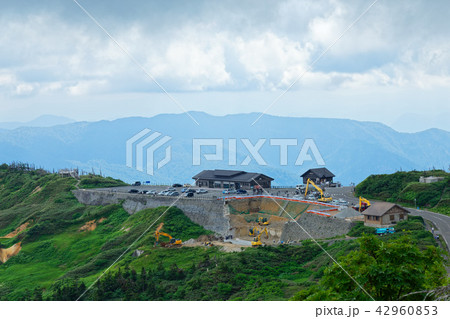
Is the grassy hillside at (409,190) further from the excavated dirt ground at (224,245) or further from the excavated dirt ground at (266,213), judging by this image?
the excavated dirt ground at (224,245)

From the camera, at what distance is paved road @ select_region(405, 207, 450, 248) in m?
44.1

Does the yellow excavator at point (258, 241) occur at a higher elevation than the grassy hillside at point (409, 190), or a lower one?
lower

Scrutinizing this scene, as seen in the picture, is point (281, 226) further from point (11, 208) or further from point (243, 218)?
point (11, 208)

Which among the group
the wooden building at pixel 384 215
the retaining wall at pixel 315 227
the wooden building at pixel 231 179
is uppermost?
the wooden building at pixel 231 179

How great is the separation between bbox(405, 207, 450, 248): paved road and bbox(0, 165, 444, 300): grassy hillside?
12.6 feet

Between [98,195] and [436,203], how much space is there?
5013cm

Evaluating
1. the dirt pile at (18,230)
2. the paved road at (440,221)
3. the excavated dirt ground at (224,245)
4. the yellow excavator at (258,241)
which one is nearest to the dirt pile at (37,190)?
the dirt pile at (18,230)

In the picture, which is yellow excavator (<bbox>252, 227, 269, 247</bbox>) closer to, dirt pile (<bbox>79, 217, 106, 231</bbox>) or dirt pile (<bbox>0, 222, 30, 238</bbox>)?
dirt pile (<bbox>79, 217, 106, 231</bbox>)

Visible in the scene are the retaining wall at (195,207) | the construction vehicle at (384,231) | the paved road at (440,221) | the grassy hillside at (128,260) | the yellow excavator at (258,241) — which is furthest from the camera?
the retaining wall at (195,207)

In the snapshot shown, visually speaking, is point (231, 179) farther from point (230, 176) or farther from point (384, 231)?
point (384, 231)

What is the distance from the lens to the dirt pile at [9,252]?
6888 centimetres

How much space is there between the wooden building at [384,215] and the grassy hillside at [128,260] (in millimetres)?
Result: 1915

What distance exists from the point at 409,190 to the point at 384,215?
1741 centimetres

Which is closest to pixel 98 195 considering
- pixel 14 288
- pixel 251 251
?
pixel 14 288
